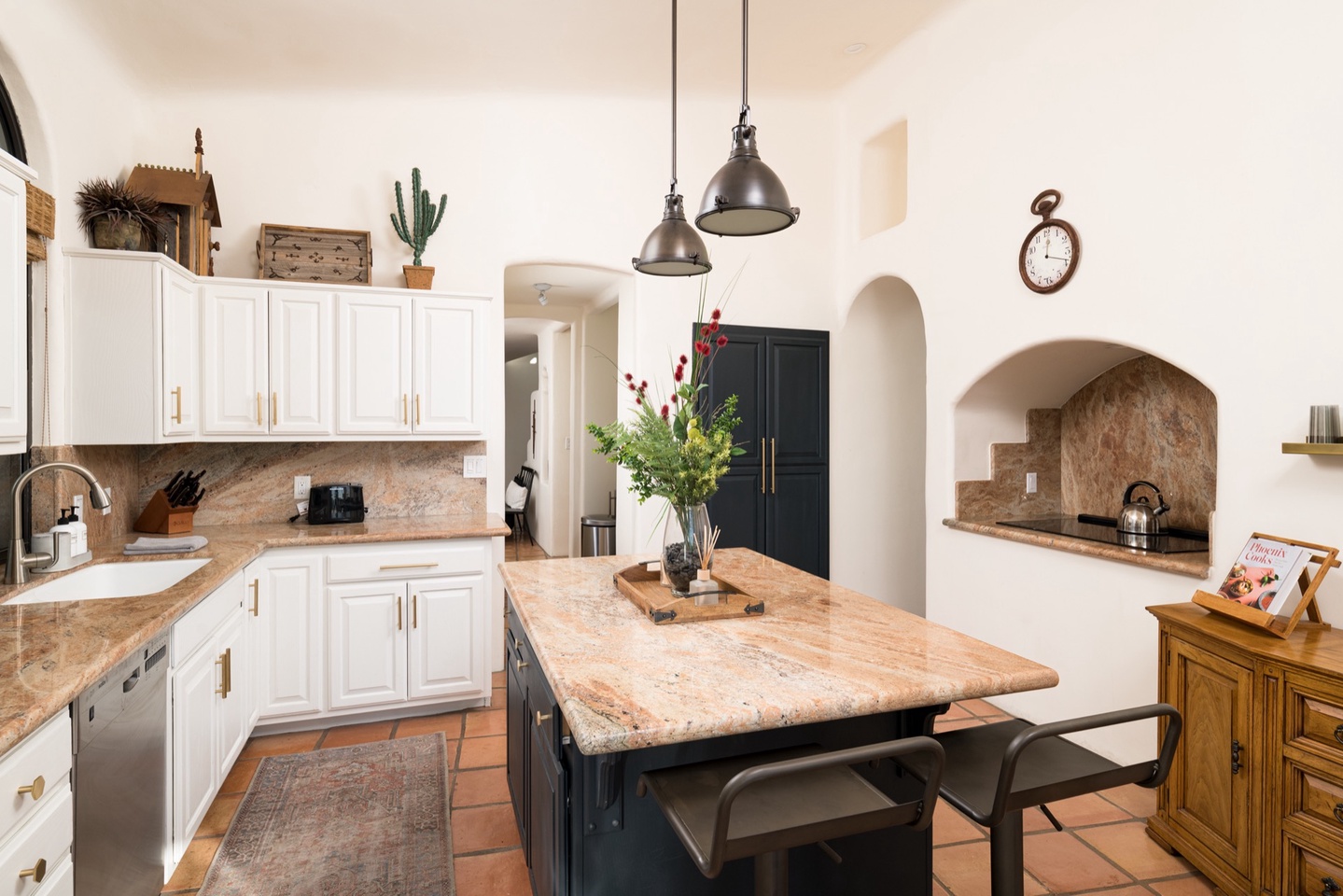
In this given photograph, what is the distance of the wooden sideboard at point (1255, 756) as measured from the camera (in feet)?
6.34

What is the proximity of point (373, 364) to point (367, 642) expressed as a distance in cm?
132

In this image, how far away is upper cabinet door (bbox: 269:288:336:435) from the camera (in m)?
3.55

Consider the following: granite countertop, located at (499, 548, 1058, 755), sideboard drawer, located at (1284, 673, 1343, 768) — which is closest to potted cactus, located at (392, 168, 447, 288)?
granite countertop, located at (499, 548, 1058, 755)

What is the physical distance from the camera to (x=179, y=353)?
10.6 ft

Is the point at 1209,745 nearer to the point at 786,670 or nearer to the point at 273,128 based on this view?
the point at 786,670

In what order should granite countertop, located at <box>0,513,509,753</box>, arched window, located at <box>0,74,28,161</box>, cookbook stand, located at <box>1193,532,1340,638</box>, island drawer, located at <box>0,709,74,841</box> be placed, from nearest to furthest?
island drawer, located at <box>0,709,74,841</box>
granite countertop, located at <box>0,513,509,753</box>
cookbook stand, located at <box>1193,532,1340,638</box>
arched window, located at <box>0,74,28,161</box>

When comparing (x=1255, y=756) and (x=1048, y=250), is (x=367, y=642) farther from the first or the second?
(x=1048, y=250)

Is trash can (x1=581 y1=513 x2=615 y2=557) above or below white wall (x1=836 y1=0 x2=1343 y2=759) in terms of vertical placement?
below

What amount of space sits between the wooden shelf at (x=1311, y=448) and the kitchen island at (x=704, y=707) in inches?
50.3

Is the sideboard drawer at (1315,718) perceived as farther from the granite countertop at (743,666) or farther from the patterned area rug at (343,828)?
the patterned area rug at (343,828)

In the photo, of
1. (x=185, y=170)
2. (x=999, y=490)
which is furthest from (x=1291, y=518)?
(x=185, y=170)

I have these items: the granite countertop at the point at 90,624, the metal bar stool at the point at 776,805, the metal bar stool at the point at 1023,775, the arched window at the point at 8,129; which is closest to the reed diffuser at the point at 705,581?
the metal bar stool at the point at 776,805

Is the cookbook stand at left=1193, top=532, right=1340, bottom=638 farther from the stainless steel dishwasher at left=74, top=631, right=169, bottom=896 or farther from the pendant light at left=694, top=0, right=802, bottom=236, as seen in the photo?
the stainless steel dishwasher at left=74, top=631, right=169, bottom=896

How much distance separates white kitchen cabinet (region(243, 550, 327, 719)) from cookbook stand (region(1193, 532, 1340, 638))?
136 inches
